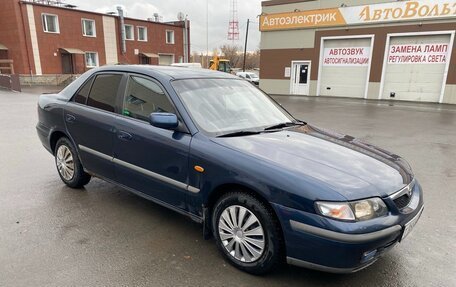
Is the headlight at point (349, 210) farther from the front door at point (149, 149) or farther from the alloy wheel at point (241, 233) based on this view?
the front door at point (149, 149)

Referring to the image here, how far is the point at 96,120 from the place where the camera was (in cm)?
408

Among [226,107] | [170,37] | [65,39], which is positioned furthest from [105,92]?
[170,37]

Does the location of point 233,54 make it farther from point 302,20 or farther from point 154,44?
point 302,20

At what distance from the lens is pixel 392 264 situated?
307 cm

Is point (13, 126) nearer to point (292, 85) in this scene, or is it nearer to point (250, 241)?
point (250, 241)

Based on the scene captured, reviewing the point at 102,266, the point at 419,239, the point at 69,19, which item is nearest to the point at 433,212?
the point at 419,239

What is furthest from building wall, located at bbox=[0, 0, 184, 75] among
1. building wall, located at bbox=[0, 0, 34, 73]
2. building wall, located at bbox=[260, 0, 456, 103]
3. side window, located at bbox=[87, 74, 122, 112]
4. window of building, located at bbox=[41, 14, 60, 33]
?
side window, located at bbox=[87, 74, 122, 112]

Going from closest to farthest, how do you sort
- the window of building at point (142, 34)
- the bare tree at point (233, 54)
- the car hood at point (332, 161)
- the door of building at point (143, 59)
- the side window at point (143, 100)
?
the car hood at point (332, 161), the side window at point (143, 100), the window of building at point (142, 34), the door of building at point (143, 59), the bare tree at point (233, 54)

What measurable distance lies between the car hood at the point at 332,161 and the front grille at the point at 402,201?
86 millimetres

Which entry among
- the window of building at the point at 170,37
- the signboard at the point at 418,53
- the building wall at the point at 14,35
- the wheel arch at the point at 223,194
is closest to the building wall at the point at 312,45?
the signboard at the point at 418,53

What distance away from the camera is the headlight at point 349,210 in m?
2.42

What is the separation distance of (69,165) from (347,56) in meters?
19.8

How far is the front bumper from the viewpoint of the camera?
2391mm

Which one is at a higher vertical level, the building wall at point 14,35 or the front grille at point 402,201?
the building wall at point 14,35
